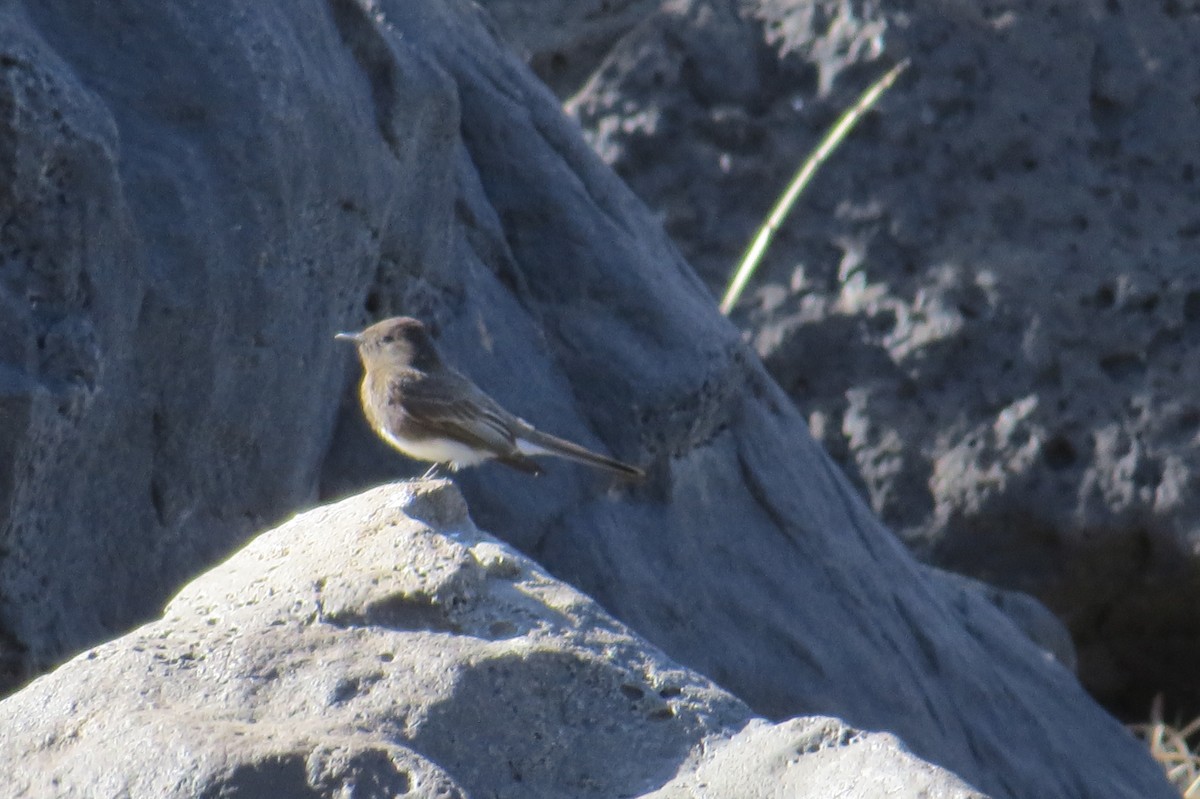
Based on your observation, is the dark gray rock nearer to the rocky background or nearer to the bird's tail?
the bird's tail

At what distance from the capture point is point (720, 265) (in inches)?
325

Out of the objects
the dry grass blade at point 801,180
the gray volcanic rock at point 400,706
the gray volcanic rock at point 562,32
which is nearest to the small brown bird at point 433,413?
the gray volcanic rock at point 400,706

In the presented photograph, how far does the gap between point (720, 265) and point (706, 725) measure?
548cm

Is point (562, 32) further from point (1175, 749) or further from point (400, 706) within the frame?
point (400, 706)

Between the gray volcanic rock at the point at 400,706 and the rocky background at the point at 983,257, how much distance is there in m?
4.83

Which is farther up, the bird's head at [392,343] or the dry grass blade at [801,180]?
the dry grass blade at [801,180]

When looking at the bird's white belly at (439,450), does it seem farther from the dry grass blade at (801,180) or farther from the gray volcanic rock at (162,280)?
the dry grass blade at (801,180)

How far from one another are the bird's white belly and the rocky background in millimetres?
2938

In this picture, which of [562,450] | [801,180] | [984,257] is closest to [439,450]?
[562,450]

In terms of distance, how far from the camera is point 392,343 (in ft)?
16.6

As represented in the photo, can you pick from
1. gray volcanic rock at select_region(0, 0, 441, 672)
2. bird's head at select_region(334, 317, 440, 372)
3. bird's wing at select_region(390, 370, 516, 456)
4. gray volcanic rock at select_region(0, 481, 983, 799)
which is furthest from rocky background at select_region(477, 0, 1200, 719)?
gray volcanic rock at select_region(0, 481, 983, 799)

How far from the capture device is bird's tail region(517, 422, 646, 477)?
536 cm

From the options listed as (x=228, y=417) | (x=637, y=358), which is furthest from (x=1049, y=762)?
(x=228, y=417)

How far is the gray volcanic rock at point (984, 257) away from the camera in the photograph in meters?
7.63
